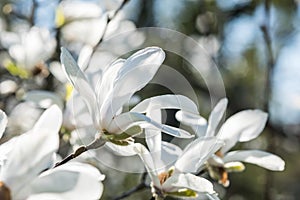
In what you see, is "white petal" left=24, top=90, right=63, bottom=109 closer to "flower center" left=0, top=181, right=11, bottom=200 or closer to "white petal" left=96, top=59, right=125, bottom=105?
"white petal" left=96, top=59, right=125, bottom=105

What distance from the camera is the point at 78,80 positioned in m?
0.56

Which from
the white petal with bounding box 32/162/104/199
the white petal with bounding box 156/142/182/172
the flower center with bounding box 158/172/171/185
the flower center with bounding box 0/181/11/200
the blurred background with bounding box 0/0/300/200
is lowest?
the blurred background with bounding box 0/0/300/200

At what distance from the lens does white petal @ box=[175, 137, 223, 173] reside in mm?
594

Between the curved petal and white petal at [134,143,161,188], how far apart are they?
0.09 feet

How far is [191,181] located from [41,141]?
196mm

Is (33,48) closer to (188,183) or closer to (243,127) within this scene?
(243,127)

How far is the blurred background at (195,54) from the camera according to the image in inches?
47.7

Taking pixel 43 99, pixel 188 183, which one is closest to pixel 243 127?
pixel 188 183

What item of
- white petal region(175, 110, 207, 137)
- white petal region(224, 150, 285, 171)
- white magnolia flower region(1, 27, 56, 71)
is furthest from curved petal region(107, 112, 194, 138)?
white magnolia flower region(1, 27, 56, 71)

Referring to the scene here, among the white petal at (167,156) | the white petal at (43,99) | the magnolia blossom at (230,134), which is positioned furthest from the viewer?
the white petal at (43,99)

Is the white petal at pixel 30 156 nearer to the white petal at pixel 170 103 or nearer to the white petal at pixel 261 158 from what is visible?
the white petal at pixel 170 103

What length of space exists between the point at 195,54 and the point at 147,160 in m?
1.35

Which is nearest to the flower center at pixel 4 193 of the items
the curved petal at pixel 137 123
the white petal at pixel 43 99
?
the curved petal at pixel 137 123

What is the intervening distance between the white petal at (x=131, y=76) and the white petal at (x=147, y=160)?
1.6 inches
